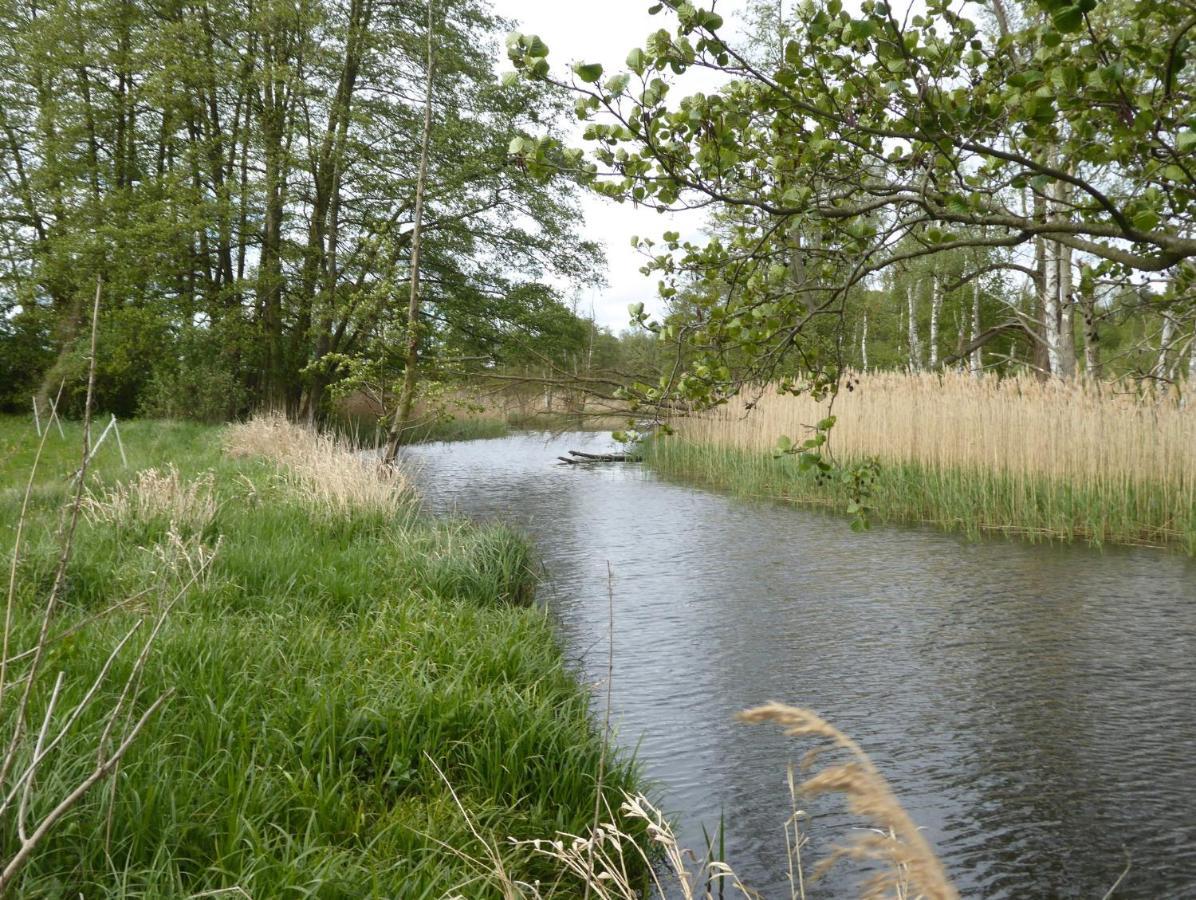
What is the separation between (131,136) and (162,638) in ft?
69.3

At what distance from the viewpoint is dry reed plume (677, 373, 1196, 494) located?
321 inches

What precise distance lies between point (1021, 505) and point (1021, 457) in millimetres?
492

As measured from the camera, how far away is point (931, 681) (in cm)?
Answer: 486

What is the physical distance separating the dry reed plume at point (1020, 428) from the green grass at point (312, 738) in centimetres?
436

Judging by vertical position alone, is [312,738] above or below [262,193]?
below

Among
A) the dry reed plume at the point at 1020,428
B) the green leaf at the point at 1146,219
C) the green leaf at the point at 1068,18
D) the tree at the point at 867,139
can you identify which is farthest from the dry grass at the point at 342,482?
the green leaf at the point at 1068,18

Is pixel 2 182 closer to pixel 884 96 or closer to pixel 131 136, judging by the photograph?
pixel 131 136

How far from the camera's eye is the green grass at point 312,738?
238 cm

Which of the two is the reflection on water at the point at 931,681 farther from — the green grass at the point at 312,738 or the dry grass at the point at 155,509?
the dry grass at the point at 155,509

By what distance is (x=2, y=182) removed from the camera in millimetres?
22016

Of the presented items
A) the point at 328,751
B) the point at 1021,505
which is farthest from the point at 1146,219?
the point at 1021,505

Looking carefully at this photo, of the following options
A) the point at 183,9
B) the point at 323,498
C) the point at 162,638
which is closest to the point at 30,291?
the point at 183,9

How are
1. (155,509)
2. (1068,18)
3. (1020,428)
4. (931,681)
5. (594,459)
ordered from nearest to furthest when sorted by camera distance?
(1068,18) → (931,681) → (155,509) → (1020,428) → (594,459)

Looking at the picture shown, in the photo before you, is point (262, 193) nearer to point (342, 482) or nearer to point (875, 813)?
point (342, 482)
